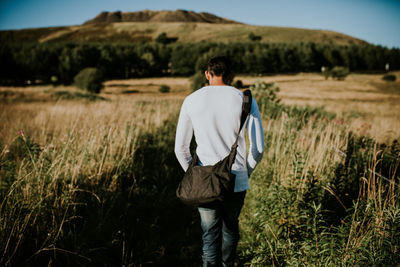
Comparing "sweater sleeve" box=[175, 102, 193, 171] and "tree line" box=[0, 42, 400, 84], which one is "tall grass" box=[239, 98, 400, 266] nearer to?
"sweater sleeve" box=[175, 102, 193, 171]

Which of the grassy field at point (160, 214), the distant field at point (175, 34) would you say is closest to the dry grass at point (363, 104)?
the grassy field at point (160, 214)

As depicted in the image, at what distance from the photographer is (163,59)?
201ft

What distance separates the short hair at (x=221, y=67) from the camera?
6.32 feet

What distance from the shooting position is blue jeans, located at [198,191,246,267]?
207 centimetres

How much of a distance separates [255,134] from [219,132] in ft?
1.10

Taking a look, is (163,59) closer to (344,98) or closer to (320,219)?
(344,98)

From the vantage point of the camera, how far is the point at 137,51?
59.5 metres

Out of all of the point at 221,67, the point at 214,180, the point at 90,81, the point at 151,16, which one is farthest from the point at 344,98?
the point at 151,16

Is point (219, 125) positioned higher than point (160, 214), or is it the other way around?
point (219, 125)

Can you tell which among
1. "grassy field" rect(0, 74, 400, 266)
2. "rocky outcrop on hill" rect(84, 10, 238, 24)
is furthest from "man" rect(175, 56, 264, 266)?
"rocky outcrop on hill" rect(84, 10, 238, 24)

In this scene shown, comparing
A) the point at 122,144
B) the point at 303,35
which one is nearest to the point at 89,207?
the point at 122,144

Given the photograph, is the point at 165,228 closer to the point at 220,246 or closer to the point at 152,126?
the point at 220,246

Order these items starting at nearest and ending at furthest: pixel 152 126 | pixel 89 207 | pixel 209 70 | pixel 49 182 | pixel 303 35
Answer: pixel 209 70
pixel 49 182
pixel 89 207
pixel 152 126
pixel 303 35

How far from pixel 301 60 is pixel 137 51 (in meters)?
44.3
